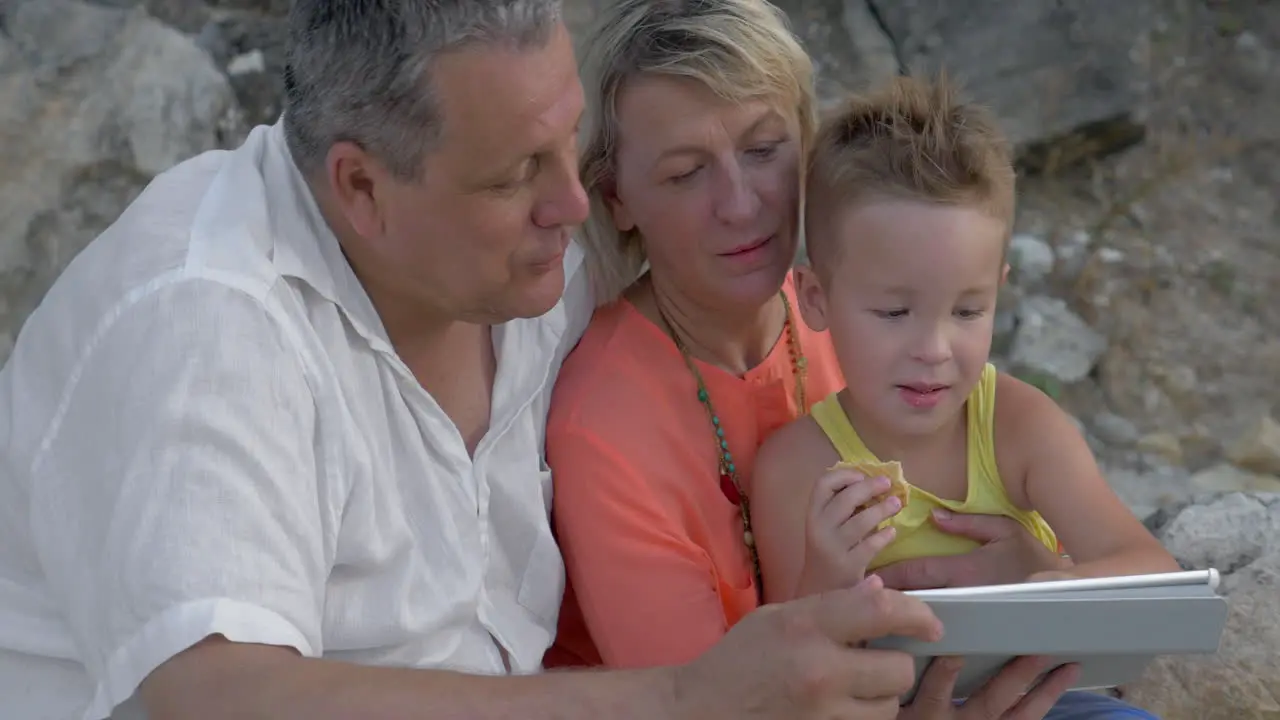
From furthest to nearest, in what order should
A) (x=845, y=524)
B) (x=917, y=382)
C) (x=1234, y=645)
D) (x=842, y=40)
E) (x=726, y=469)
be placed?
(x=842, y=40)
(x=1234, y=645)
(x=726, y=469)
(x=917, y=382)
(x=845, y=524)

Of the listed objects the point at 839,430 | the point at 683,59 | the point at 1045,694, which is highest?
the point at 683,59

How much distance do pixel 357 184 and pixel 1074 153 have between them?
3756 millimetres

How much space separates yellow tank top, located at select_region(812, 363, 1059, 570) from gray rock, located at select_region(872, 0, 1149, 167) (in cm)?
297

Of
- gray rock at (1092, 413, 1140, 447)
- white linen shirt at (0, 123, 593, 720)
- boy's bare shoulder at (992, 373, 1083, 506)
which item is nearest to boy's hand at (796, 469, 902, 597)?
boy's bare shoulder at (992, 373, 1083, 506)

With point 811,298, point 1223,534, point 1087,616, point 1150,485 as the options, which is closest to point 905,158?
point 811,298

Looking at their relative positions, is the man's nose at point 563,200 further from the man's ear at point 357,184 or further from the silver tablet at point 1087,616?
the silver tablet at point 1087,616

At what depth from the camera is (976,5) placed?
534 centimetres

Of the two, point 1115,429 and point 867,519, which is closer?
point 867,519

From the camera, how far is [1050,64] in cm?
520

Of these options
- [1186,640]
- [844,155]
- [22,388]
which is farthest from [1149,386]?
[22,388]

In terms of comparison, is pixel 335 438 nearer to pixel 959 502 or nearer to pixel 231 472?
pixel 231 472

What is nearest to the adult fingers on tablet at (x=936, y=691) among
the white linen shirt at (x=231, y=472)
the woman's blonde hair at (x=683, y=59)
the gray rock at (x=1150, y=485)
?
the white linen shirt at (x=231, y=472)

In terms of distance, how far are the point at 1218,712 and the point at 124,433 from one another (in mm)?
2202

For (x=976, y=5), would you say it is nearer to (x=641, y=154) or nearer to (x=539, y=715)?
(x=641, y=154)
